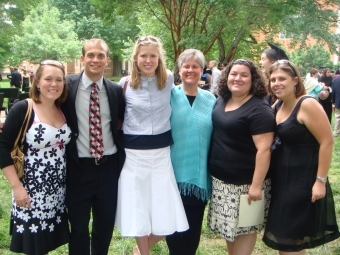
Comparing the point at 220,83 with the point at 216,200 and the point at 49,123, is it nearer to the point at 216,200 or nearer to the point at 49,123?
the point at 216,200

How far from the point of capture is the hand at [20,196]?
2883 millimetres

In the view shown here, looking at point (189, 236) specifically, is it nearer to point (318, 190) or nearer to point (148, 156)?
point (148, 156)

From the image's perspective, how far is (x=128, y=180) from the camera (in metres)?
3.26

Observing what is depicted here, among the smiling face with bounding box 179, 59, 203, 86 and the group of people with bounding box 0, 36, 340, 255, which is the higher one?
the smiling face with bounding box 179, 59, 203, 86

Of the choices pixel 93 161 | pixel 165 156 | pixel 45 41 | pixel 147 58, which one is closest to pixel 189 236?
pixel 165 156

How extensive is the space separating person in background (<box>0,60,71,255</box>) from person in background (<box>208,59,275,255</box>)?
125cm

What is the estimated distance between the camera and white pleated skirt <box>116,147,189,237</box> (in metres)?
3.25

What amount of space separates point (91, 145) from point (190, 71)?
1.03 m

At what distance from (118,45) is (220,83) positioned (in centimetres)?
4059

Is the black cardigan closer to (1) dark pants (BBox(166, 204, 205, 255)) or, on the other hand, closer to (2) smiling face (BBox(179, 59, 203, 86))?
(2) smiling face (BBox(179, 59, 203, 86))

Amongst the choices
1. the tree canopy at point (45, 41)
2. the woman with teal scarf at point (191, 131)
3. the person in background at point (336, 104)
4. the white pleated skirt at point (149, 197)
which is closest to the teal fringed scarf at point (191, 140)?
the woman with teal scarf at point (191, 131)

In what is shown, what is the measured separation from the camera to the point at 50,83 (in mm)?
2910

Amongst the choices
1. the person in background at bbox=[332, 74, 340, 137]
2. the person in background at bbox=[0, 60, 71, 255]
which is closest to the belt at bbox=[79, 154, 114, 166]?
the person in background at bbox=[0, 60, 71, 255]

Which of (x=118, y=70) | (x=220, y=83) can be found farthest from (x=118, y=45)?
(x=220, y=83)
